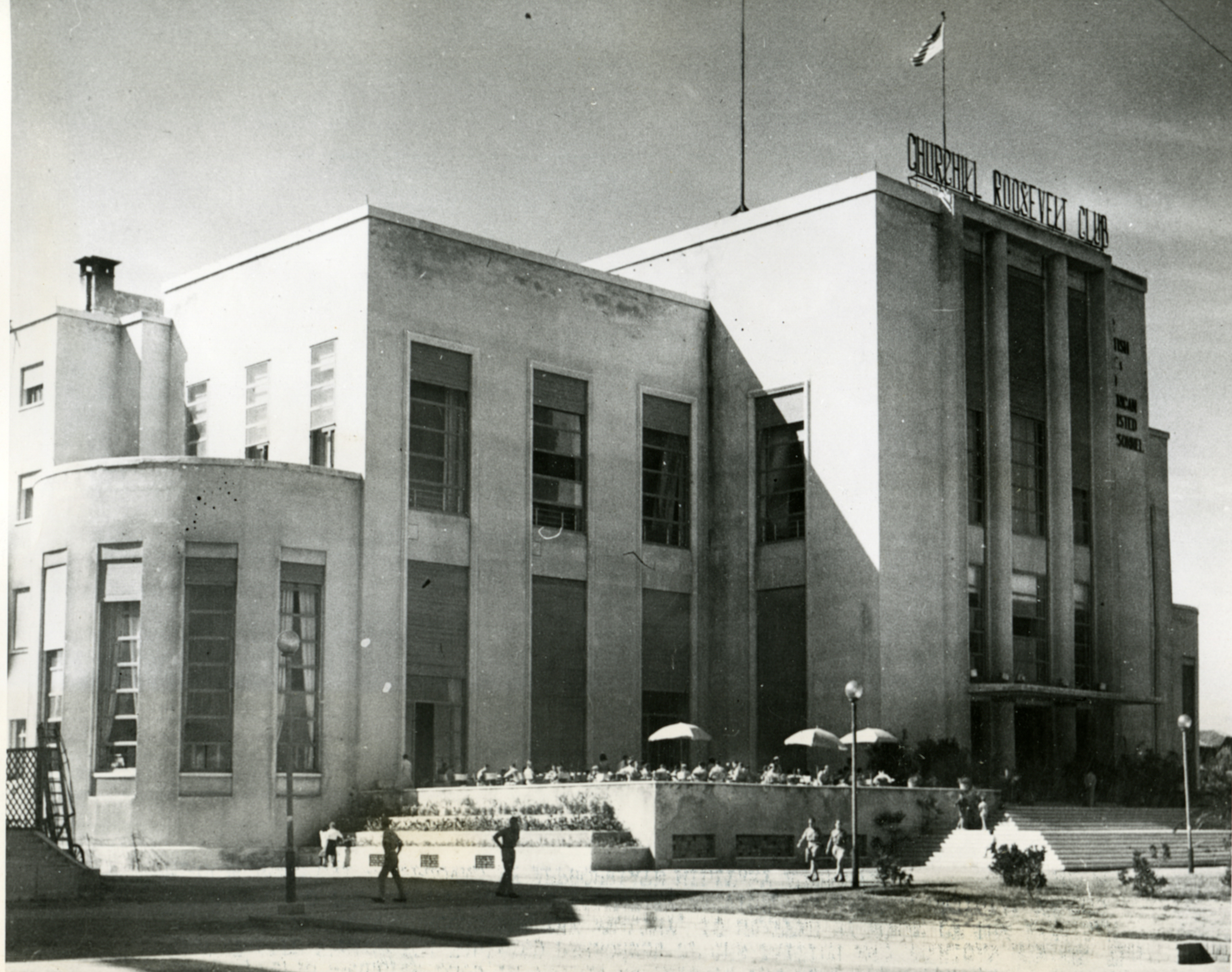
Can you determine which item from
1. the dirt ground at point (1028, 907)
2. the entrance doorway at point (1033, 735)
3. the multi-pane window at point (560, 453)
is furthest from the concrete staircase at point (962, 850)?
the multi-pane window at point (560, 453)

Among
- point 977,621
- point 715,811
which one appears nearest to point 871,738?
point 715,811

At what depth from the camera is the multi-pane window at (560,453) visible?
42875 mm

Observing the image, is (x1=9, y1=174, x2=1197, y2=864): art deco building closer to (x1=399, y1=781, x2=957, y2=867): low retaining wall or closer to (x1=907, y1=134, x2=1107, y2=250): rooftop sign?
(x1=907, y1=134, x2=1107, y2=250): rooftop sign

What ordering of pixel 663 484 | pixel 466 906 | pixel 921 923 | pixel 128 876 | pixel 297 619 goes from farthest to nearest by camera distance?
pixel 663 484, pixel 297 619, pixel 128 876, pixel 466 906, pixel 921 923

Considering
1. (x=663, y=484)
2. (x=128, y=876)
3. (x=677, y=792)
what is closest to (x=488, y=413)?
(x=663, y=484)

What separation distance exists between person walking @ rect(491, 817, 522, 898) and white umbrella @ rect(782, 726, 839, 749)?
12.5 meters

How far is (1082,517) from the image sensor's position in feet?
159

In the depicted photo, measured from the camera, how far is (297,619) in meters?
37.2

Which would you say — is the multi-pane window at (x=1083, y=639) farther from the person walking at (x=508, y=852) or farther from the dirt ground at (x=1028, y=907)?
the person walking at (x=508, y=852)

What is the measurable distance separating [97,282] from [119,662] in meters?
17.8

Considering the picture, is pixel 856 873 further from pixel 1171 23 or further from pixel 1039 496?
pixel 1039 496

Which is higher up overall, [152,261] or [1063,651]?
[152,261]

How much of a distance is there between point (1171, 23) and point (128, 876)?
2225 centimetres

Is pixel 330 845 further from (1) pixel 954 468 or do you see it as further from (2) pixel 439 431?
(1) pixel 954 468
